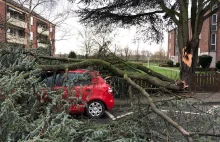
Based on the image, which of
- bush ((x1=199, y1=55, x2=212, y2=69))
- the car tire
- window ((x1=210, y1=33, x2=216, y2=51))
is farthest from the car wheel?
window ((x1=210, y1=33, x2=216, y2=51))

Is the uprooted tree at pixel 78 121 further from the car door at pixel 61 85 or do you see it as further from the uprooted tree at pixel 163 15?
the uprooted tree at pixel 163 15

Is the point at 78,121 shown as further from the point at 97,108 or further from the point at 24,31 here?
the point at 24,31

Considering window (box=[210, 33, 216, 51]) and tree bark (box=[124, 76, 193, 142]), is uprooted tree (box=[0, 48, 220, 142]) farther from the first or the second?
window (box=[210, 33, 216, 51])

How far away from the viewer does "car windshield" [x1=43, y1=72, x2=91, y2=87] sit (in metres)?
2.51

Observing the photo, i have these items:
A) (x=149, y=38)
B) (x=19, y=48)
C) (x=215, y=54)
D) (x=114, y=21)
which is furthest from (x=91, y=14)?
(x=215, y=54)

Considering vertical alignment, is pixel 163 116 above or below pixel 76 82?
below

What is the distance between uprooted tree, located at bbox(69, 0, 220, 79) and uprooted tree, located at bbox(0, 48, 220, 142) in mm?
9319

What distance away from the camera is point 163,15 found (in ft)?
48.6

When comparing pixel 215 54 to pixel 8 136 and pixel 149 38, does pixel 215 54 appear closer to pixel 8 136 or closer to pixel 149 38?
pixel 149 38

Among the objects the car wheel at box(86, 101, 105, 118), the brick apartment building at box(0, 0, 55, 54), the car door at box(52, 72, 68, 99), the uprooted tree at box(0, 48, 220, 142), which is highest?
the brick apartment building at box(0, 0, 55, 54)

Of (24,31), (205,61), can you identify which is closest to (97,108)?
(24,31)

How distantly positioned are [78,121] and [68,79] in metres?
0.75

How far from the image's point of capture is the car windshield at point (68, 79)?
251 centimetres

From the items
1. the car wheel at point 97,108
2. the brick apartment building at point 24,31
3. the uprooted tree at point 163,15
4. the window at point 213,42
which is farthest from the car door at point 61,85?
the window at point 213,42
